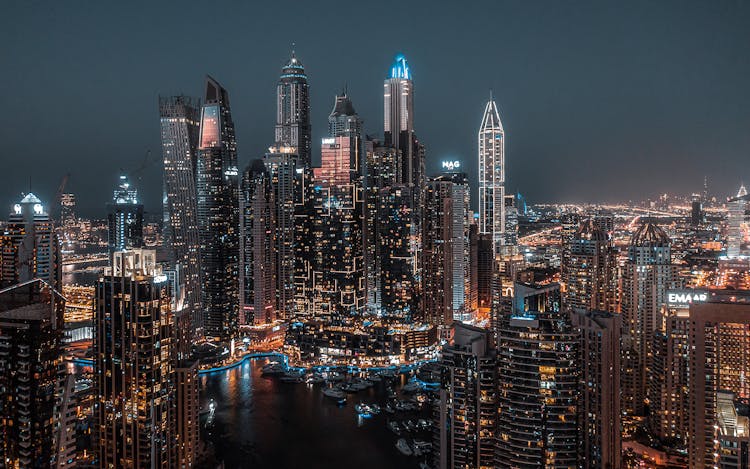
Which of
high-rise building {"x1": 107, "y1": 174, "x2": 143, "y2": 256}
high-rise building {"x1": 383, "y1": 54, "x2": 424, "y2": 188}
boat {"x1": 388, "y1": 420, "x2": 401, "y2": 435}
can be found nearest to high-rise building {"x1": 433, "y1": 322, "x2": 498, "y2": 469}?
boat {"x1": 388, "y1": 420, "x2": 401, "y2": 435}

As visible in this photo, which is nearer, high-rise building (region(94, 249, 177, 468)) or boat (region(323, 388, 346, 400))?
high-rise building (region(94, 249, 177, 468))

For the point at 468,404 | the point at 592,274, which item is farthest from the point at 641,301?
the point at 468,404

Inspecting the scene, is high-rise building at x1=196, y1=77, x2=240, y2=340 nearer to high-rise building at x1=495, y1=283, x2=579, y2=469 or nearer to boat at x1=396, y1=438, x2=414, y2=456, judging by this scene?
boat at x1=396, y1=438, x2=414, y2=456

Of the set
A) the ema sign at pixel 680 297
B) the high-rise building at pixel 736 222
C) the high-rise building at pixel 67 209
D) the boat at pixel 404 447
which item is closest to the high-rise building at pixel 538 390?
the boat at pixel 404 447

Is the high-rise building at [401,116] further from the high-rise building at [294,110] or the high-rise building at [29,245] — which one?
the high-rise building at [29,245]

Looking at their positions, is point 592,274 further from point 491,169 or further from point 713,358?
point 491,169

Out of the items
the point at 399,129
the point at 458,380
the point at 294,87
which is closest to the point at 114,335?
the point at 458,380
